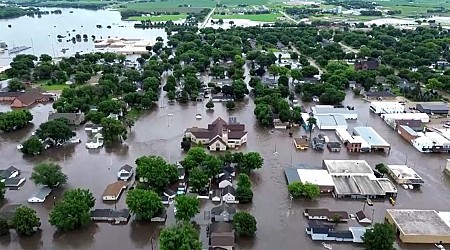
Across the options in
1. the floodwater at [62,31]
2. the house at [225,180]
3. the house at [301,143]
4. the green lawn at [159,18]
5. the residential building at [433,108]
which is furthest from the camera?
the green lawn at [159,18]

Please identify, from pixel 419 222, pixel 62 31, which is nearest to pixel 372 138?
pixel 419 222

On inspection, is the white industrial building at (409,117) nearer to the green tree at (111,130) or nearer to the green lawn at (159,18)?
the green tree at (111,130)

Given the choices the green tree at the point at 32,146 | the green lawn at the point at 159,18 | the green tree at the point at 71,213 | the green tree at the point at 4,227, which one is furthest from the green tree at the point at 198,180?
the green lawn at the point at 159,18

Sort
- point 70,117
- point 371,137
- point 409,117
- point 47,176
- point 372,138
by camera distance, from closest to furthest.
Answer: point 47,176 < point 372,138 < point 371,137 < point 70,117 < point 409,117

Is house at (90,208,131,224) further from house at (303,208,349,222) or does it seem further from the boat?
the boat

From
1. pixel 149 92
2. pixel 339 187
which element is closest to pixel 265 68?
pixel 149 92

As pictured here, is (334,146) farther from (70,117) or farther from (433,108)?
(70,117)

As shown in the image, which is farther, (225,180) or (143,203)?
(225,180)
